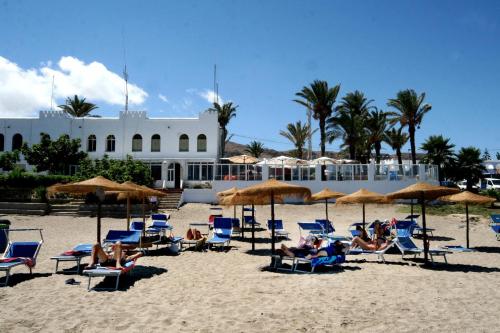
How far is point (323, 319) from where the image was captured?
5.83 m

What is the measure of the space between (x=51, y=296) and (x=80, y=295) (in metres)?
0.47

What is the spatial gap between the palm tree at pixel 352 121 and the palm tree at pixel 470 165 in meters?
8.78

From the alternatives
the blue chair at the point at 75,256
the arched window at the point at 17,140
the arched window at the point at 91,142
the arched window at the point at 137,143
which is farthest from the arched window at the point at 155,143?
the blue chair at the point at 75,256

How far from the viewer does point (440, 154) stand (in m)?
38.4

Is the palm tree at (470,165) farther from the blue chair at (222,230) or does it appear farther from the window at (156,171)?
the blue chair at (222,230)

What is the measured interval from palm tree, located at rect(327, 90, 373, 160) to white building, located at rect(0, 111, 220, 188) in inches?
463

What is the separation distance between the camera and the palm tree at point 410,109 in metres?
36.4

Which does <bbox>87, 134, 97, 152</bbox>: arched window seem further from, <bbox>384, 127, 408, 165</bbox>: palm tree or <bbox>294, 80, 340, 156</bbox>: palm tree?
<bbox>384, 127, 408, 165</bbox>: palm tree

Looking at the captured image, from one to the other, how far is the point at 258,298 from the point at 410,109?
3342 centimetres

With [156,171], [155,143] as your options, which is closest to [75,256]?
[156,171]

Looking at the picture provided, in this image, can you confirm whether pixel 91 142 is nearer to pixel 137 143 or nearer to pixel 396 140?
pixel 137 143

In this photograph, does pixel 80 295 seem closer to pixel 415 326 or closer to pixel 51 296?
pixel 51 296

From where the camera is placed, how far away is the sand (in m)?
5.62

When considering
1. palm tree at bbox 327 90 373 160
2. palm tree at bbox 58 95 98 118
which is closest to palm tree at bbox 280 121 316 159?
palm tree at bbox 327 90 373 160
